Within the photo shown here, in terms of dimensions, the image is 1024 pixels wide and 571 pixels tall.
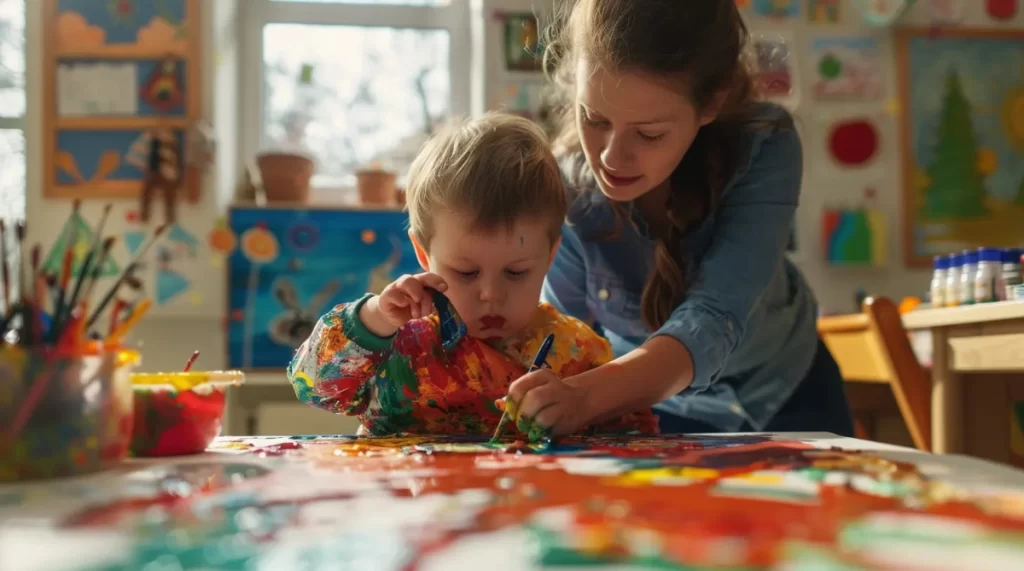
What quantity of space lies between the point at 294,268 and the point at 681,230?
1.76m

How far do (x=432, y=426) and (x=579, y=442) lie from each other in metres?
0.23

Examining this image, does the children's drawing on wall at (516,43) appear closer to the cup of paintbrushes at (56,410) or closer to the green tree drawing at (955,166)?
the green tree drawing at (955,166)

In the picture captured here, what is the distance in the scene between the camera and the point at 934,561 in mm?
334

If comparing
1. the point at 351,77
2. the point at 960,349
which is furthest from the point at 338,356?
the point at 351,77

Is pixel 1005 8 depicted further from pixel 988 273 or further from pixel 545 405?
pixel 545 405

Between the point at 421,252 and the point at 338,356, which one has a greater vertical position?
the point at 421,252

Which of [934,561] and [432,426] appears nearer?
[934,561]

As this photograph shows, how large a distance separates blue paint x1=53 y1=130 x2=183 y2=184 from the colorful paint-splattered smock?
6.26 feet

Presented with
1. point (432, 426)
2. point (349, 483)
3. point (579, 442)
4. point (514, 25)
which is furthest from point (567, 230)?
point (514, 25)

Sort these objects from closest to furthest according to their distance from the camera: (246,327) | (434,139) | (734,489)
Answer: (734,489) < (434,139) < (246,327)

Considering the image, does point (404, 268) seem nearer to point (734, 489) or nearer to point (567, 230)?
point (567, 230)

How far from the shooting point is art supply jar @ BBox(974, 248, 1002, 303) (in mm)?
1584

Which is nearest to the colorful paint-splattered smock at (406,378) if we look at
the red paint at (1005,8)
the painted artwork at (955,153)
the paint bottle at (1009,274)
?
the paint bottle at (1009,274)

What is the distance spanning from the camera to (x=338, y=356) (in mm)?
881
